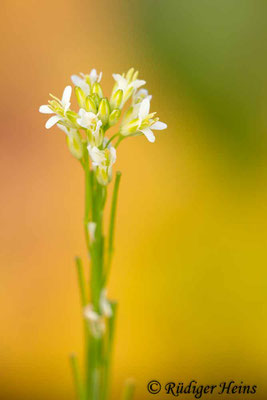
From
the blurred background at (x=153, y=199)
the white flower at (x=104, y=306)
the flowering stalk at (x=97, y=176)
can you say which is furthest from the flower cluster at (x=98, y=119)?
the blurred background at (x=153, y=199)

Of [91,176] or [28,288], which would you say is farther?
[28,288]

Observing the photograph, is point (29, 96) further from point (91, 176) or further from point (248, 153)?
point (91, 176)

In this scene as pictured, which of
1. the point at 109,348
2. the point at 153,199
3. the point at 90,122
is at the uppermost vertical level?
the point at 90,122

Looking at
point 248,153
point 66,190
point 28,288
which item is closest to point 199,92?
point 248,153

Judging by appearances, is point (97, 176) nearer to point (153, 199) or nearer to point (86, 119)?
point (86, 119)

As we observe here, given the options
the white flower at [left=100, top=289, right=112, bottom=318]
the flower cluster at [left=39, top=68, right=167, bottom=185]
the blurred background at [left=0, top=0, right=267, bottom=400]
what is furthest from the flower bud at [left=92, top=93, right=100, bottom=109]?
the blurred background at [left=0, top=0, right=267, bottom=400]

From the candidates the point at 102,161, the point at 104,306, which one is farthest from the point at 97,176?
the point at 104,306

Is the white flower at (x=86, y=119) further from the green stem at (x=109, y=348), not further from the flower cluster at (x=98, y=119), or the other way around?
the green stem at (x=109, y=348)
